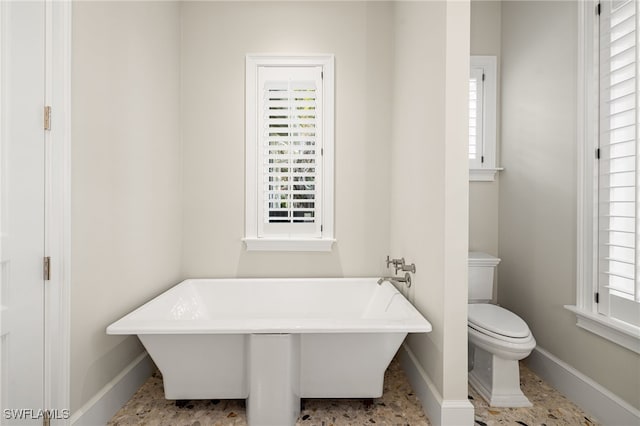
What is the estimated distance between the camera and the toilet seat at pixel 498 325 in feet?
5.95

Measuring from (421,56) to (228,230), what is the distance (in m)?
1.81

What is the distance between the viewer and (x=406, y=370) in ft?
7.37

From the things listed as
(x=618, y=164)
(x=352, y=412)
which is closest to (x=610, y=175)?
(x=618, y=164)

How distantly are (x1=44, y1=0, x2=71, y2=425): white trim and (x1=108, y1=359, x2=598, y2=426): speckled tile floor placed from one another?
0.45 metres

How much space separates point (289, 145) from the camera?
260 centimetres

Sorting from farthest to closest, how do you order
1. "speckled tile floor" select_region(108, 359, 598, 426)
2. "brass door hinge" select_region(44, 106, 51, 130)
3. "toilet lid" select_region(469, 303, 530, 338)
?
"toilet lid" select_region(469, 303, 530, 338) → "speckled tile floor" select_region(108, 359, 598, 426) → "brass door hinge" select_region(44, 106, 51, 130)

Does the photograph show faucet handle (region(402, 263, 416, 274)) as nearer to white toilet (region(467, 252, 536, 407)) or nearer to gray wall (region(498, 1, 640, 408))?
white toilet (region(467, 252, 536, 407))

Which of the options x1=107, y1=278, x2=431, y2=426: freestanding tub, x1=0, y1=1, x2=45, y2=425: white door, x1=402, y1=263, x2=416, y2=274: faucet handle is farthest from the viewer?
x1=402, y1=263, x2=416, y2=274: faucet handle

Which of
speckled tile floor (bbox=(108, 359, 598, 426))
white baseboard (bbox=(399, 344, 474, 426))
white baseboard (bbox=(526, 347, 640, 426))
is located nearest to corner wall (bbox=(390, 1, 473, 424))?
white baseboard (bbox=(399, 344, 474, 426))

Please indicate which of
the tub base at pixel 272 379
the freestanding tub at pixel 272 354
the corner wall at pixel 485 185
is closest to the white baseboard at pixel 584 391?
the corner wall at pixel 485 185

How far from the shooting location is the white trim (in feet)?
4.64

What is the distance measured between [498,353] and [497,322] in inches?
7.2

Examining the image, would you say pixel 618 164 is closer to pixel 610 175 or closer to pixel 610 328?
pixel 610 175

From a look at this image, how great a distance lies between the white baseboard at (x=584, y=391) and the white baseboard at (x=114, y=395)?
2.51 metres
